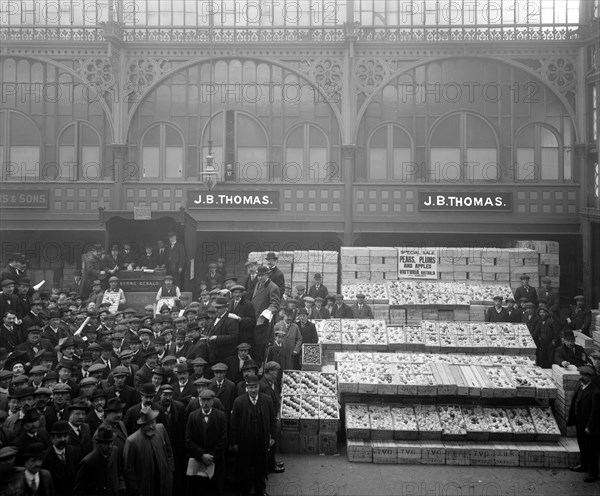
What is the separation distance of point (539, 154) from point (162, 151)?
14582mm

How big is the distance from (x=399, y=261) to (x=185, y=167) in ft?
32.2

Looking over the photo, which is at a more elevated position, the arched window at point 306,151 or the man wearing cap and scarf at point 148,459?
the arched window at point 306,151

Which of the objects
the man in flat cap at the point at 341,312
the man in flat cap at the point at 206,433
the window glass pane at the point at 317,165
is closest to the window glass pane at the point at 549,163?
the window glass pane at the point at 317,165

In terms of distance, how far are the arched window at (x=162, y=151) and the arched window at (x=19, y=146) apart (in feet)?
13.8

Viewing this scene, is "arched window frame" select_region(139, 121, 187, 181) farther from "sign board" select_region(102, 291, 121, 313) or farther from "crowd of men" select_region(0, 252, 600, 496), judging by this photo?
"crowd of men" select_region(0, 252, 600, 496)

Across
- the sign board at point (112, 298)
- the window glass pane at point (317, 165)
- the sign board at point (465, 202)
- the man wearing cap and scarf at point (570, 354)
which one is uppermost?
the window glass pane at point (317, 165)

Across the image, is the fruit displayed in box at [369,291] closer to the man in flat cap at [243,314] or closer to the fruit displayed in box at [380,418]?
the fruit displayed in box at [380,418]

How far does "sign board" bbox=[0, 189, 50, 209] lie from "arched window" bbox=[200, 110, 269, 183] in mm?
6171

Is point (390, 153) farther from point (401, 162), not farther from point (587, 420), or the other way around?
point (587, 420)

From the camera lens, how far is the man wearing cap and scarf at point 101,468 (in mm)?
7898

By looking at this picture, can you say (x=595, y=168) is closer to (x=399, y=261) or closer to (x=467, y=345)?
(x=399, y=261)

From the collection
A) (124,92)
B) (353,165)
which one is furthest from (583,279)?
(124,92)

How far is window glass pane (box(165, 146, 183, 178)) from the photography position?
26531 millimetres

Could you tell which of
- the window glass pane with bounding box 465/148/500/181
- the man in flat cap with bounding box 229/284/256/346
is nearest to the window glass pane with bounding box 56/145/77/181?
the window glass pane with bounding box 465/148/500/181
